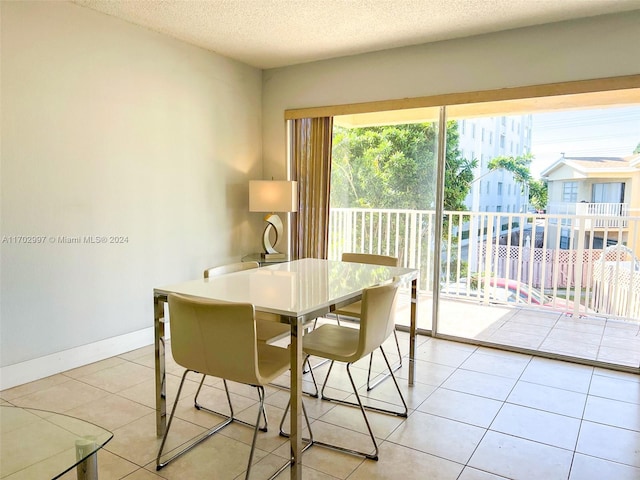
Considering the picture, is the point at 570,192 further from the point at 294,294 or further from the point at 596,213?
the point at 294,294

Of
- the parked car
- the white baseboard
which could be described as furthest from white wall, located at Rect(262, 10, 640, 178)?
the parked car

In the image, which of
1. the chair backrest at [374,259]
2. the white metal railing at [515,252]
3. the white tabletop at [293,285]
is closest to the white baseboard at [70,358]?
the white tabletop at [293,285]

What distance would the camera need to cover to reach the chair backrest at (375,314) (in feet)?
7.11

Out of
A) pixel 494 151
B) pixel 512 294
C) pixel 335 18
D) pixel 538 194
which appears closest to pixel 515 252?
pixel 512 294

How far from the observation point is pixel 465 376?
10.7 ft

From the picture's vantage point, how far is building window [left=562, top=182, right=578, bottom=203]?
480 cm

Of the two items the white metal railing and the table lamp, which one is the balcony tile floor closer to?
the white metal railing

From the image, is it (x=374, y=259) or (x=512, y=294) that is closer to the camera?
(x=374, y=259)

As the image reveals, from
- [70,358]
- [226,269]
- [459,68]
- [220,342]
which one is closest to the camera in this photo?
[220,342]

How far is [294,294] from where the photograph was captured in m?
2.19

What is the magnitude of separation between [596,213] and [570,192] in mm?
325

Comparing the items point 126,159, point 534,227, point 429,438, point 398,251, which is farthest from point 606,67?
point 126,159

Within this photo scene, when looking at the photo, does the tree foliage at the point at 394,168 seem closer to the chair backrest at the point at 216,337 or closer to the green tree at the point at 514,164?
the green tree at the point at 514,164

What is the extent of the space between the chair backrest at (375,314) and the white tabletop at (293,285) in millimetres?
107
